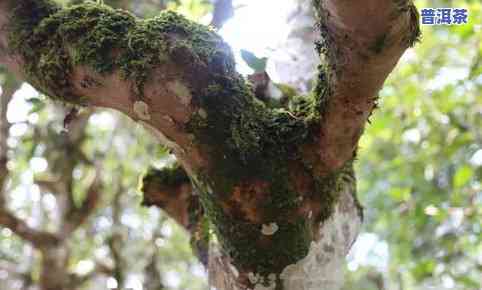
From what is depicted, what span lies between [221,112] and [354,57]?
0.91 feet

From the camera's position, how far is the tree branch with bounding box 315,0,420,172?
82 centimetres

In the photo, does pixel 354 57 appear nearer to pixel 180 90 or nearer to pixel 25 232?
pixel 180 90

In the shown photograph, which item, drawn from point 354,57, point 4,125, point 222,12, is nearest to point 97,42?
point 354,57

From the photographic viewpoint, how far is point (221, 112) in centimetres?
106

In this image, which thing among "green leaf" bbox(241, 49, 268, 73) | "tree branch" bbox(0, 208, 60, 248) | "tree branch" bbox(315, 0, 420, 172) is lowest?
"tree branch" bbox(315, 0, 420, 172)

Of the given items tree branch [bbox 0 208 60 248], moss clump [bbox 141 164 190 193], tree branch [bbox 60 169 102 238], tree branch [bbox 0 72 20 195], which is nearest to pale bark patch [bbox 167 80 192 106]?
moss clump [bbox 141 164 190 193]

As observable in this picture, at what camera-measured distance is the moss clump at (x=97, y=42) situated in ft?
3.42

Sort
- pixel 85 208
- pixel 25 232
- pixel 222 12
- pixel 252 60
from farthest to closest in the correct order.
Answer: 1. pixel 85 208
2. pixel 25 232
3. pixel 222 12
4. pixel 252 60

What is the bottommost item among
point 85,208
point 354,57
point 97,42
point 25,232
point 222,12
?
point 354,57

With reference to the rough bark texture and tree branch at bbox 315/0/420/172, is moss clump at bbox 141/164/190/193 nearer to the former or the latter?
the rough bark texture

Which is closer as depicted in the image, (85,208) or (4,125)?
(4,125)

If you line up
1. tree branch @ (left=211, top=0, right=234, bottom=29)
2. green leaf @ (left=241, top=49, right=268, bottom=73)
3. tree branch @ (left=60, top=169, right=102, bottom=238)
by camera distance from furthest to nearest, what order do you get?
1. tree branch @ (left=60, top=169, right=102, bottom=238)
2. tree branch @ (left=211, top=0, right=234, bottom=29)
3. green leaf @ (left=241, top=49, right=268, bottom=73)

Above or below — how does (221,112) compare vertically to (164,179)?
below

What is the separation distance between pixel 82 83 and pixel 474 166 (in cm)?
188
